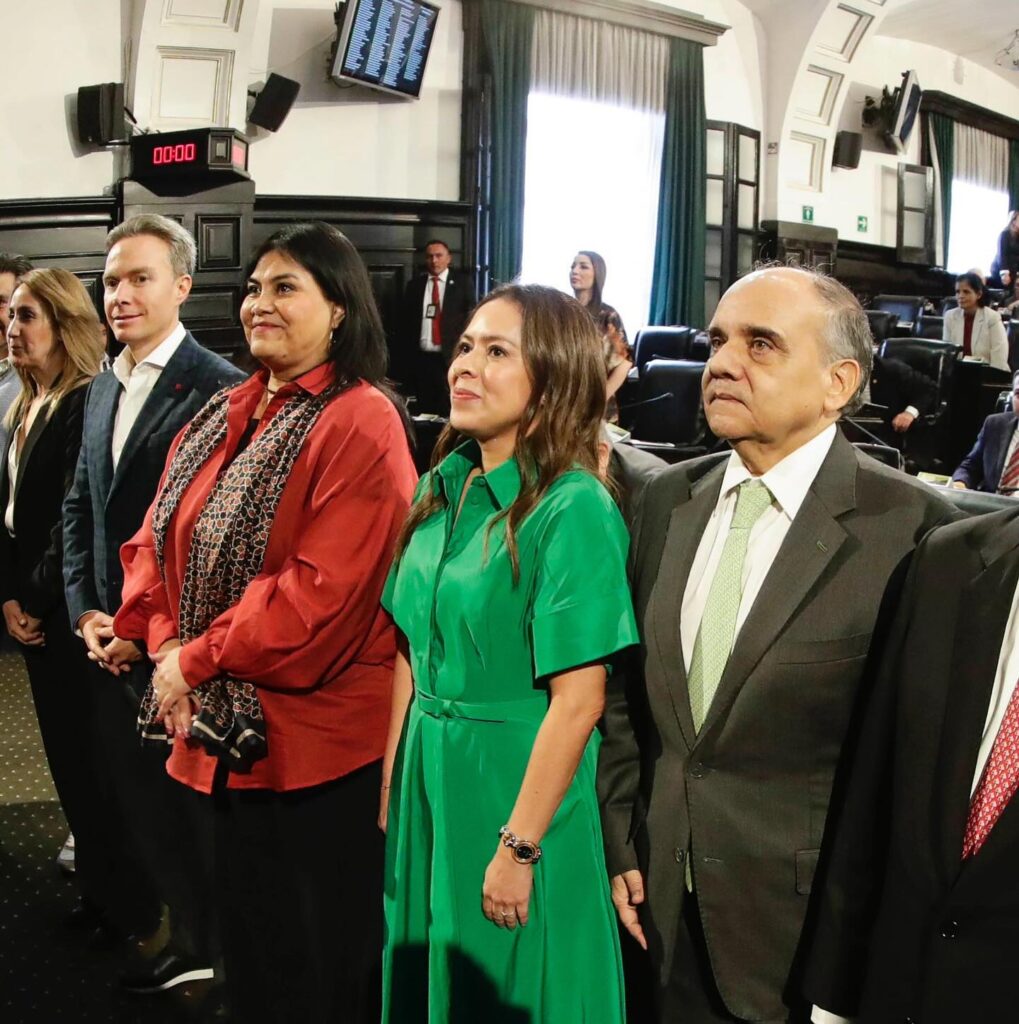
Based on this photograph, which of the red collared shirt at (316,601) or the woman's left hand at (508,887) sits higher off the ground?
the red collared shirt at (316,601)

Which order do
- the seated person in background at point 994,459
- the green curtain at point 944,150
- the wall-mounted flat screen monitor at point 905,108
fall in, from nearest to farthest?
the seated person in background at point 994,459, the wall-mounted flat screen monitor at point 905,108, the green curtain at point 944,150

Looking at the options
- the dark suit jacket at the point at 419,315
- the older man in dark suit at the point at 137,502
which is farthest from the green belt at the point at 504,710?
the dark suit jacket at the point at 419,315

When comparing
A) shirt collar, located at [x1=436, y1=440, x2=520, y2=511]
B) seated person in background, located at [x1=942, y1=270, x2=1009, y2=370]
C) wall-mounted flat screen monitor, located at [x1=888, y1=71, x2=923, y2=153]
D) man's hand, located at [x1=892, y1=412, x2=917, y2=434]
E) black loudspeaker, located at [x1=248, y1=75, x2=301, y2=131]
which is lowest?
shirt collar, located at [x1=436, y1=440, x2=520, y2=511]

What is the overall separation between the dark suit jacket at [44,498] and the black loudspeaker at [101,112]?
4.18 metres

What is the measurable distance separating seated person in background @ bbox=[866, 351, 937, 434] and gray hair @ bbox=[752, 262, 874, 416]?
552 centimetres

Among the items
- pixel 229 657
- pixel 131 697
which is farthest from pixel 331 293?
pixel 131 697

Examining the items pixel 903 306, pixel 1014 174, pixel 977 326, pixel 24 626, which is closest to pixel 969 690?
pixel 24 626

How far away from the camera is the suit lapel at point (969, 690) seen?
110 centimetres

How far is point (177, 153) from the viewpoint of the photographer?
20.9ft

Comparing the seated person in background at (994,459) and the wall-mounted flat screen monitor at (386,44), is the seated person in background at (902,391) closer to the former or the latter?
the seated person in background at (994,459)

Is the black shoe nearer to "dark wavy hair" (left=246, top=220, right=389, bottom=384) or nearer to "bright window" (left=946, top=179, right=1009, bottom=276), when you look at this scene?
"dark wavy hair" (left=246, top=220, right=389, bottom=384)

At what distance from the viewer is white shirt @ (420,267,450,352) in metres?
7.83

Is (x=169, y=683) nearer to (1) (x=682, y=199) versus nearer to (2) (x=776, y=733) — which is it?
(2) (x=776, y=733)

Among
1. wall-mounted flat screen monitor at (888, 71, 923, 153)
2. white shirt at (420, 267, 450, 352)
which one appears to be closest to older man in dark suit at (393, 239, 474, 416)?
white shirt at (420, 267, 450, 352)
